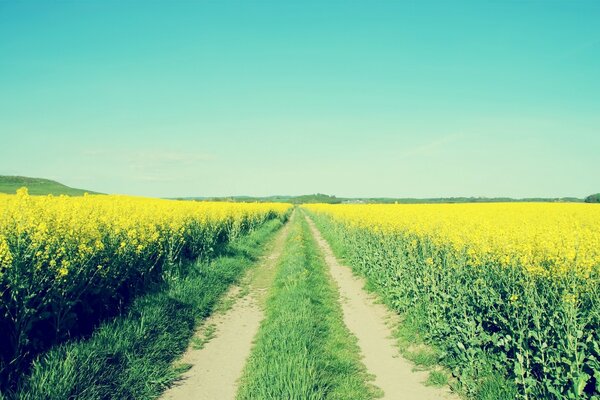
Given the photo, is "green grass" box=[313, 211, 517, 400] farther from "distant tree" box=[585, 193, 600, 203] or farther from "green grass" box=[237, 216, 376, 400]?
"distant tree" box=[585, 193, 600, 203]

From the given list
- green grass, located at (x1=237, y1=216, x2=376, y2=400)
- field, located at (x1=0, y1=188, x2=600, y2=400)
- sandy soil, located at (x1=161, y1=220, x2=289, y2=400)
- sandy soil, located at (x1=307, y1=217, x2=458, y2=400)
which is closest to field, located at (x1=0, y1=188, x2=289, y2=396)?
field, located at (x1=0, y1=188, x2=600, y2=400)

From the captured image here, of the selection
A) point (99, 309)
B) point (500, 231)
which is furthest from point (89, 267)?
point (500, 231)

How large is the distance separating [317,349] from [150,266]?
6300 mm

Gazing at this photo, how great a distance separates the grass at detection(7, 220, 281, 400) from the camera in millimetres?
4840

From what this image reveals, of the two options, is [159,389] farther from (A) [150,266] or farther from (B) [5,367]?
(A) [150,266]

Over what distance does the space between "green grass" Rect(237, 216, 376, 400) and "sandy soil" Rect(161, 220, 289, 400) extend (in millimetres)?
271

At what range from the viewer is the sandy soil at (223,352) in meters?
5.70

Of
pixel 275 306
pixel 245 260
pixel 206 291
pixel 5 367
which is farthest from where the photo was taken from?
pixel 245 260

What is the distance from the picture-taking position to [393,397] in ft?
18.2

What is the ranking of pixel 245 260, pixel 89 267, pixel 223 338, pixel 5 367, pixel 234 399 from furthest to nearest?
pixel 245 260, pixel 223 338, pixel 89 267, pixel 234 399, pixel 5 367

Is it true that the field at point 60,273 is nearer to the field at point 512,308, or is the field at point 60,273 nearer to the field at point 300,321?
the field at point 300,321

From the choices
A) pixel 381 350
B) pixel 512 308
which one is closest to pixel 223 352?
pixel 381 350

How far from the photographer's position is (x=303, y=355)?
6.09 m

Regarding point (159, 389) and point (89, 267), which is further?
point (89, 267)
